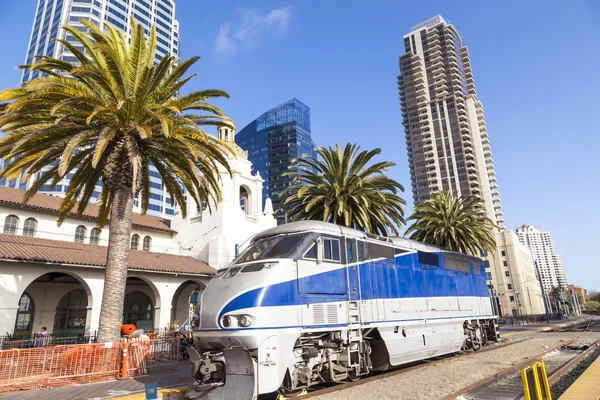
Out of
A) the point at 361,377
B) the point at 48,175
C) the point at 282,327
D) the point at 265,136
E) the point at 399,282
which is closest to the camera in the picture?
the point at 282,327

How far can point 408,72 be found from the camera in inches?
5763

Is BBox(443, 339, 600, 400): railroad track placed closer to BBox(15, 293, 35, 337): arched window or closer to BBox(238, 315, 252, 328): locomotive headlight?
BBox(238, 315, 252, 328): locomotive headlight

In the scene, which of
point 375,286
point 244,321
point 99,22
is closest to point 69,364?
point 244,321

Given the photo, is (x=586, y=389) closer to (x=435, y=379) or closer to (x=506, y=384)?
(x=506, y=384)

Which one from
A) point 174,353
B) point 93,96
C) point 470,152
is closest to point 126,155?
point 93,96

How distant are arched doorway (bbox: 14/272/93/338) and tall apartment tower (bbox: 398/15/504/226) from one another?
115 metres

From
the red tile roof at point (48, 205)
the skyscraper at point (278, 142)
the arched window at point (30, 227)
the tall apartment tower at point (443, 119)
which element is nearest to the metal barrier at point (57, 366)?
the red tile roof at point (48, 205)

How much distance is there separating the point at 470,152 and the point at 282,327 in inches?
5152

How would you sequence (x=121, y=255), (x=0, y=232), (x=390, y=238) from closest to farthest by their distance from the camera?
(x=390, y=238) < (x=121, y=255) < (x=0, y=232)

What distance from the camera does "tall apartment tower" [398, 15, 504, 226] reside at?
411 feet

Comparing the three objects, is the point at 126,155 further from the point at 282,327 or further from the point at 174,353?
the point at 282,327

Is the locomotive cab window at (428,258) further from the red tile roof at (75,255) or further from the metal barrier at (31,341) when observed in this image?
the red tile roof at (75,255)

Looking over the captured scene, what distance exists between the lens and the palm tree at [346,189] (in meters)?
24.4

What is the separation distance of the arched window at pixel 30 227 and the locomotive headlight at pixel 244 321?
876 inches
